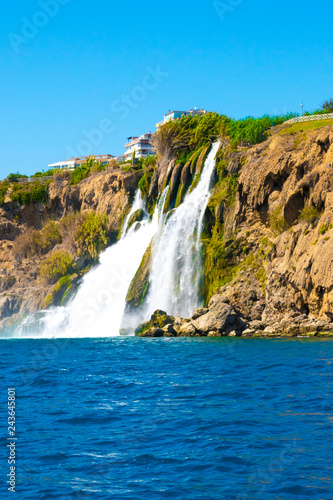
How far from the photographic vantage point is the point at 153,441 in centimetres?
1555

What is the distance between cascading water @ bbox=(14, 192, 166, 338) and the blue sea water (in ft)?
103

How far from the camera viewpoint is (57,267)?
78.4m

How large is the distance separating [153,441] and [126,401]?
17.6 ft

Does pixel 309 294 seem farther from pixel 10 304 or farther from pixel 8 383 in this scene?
pixel 10 304

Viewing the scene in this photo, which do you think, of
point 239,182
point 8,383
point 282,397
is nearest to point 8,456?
point 282,397

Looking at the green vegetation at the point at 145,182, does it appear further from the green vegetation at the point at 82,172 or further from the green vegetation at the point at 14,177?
the green vegetation at the point at 14,177

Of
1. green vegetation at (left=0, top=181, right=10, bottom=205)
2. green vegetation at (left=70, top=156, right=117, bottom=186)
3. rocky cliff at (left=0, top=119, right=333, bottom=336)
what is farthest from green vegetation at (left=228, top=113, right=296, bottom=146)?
green vegetation at (left=0, top=181, right=10, bottom=205)

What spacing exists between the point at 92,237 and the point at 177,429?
199ft

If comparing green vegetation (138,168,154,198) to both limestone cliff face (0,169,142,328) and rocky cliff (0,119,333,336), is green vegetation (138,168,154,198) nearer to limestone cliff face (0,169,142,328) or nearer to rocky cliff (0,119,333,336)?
rocky cliff (0,119,333,336)

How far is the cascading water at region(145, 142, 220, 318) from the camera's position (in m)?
54.5

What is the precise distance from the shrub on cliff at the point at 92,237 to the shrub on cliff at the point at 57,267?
82.8 inches

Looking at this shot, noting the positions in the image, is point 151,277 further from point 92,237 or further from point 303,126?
point 92,237

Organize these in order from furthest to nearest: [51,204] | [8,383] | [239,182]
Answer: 1. [51,204]
2. [239,182]
3. [8,383]

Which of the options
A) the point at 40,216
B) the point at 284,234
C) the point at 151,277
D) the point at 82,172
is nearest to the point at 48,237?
the point at 40,216
